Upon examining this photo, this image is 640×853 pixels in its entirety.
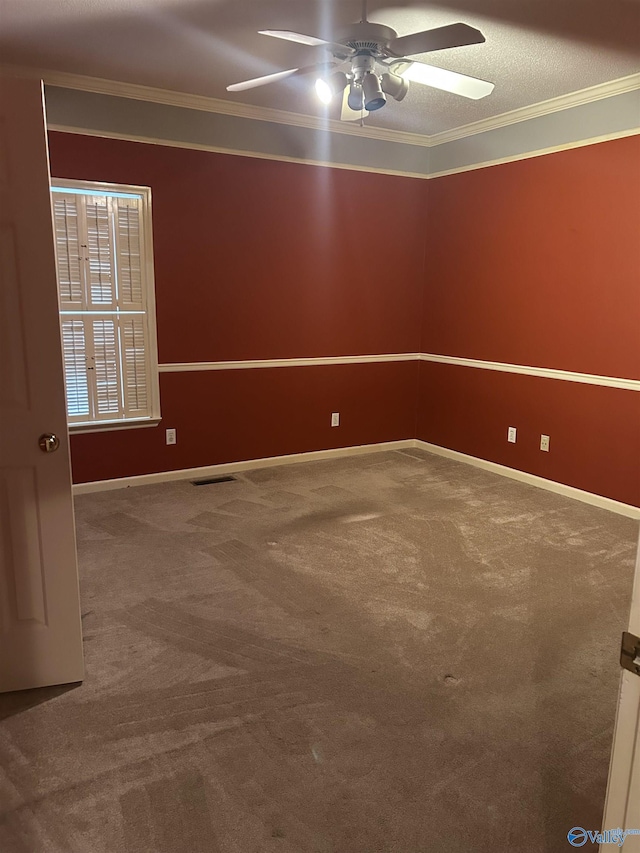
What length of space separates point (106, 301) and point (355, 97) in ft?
7.18

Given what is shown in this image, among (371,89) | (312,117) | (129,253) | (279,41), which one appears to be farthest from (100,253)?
(371,89)

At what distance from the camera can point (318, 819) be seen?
174 cm

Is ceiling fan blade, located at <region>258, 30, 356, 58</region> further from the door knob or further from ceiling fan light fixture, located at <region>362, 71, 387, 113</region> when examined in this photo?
the door knob

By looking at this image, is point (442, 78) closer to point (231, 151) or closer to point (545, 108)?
point (545, 108)

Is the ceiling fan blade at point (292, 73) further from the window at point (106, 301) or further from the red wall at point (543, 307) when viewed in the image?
the red wall at point (543, 307)

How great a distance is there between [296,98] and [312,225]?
0.98 m

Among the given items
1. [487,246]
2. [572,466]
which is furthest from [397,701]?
[487,246]

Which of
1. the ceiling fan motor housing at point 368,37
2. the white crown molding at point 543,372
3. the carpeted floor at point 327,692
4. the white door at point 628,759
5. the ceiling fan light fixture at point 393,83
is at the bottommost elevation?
the carpeted floor at point 327,692

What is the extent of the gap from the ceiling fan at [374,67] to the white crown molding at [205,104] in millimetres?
1302

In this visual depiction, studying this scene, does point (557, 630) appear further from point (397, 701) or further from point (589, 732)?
point (397, 701)

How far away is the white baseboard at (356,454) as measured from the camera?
14.2 ft

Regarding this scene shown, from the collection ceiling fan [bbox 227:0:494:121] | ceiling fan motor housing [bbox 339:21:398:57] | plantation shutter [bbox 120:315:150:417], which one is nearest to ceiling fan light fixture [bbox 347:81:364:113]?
ceiling fan [bbox 227:0:494:121]

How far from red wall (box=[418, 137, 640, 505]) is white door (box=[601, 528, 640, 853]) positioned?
3341 mm

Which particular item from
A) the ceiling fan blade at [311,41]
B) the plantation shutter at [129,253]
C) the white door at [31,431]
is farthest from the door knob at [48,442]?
the plantation shutter at [129,253]
